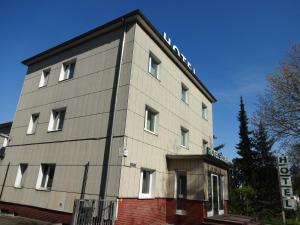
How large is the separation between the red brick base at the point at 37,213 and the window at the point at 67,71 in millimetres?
8001

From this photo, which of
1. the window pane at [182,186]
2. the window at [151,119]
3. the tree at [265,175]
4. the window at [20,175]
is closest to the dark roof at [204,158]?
the window pane at [182,186]

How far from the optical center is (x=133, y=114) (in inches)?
464

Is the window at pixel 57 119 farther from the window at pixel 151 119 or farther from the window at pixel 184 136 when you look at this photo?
the window at pixel 184 136

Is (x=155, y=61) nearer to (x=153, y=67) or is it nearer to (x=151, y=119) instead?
(x=153, y=67)

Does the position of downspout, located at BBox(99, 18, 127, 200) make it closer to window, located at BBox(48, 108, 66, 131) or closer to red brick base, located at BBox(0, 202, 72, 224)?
red brick base, located at BBox(0, 202, 72, 224)

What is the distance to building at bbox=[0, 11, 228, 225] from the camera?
11133 mm

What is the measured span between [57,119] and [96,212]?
7057 mm

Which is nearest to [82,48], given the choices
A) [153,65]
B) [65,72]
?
[65,72]

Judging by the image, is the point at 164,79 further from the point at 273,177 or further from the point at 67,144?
the point at 273,177

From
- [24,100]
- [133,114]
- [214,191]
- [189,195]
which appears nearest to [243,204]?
[214,191]

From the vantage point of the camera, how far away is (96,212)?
973 cm

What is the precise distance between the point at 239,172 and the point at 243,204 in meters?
13.7

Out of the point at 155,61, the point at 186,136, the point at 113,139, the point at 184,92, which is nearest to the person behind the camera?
the point at 113,139

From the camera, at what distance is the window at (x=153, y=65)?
47.5 feet
